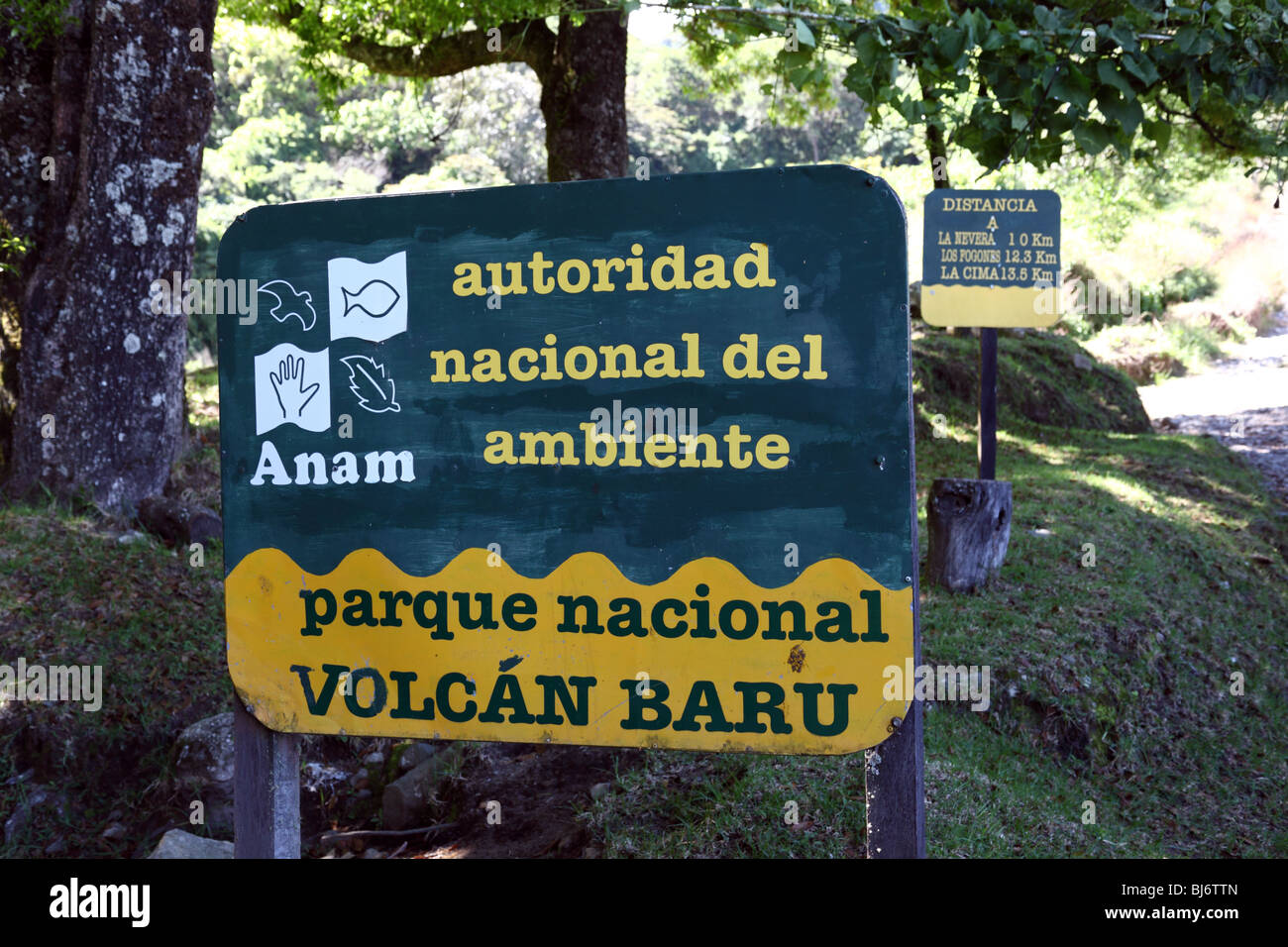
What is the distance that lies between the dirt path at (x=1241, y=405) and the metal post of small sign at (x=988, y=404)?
4.56 metres

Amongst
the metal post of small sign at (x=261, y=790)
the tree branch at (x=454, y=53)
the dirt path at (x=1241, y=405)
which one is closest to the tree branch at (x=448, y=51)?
the tree branch at (x=454, y=53)

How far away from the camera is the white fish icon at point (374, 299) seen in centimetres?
259

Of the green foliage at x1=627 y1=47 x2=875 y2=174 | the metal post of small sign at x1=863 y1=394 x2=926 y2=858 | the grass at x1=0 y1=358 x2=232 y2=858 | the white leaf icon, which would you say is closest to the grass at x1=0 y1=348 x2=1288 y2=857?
the grass at x1=0 y1=358 x2=232 y2=858

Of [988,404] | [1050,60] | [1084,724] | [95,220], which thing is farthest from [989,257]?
[95,220]

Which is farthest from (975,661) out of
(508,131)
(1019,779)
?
(508,131)

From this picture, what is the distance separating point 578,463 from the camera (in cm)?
251

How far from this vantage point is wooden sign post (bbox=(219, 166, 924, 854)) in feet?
7.72

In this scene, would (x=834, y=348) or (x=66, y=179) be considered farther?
(x=66, y=179)

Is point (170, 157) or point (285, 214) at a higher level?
point (170, 157)

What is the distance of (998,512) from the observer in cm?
598

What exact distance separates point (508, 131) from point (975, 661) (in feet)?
98.7

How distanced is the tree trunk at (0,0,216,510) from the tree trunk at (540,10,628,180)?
10.1 feet

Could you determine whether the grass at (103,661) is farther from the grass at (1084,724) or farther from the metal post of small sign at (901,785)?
the metal post of small sign at (901,785)

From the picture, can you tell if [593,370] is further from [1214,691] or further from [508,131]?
[508,131]
